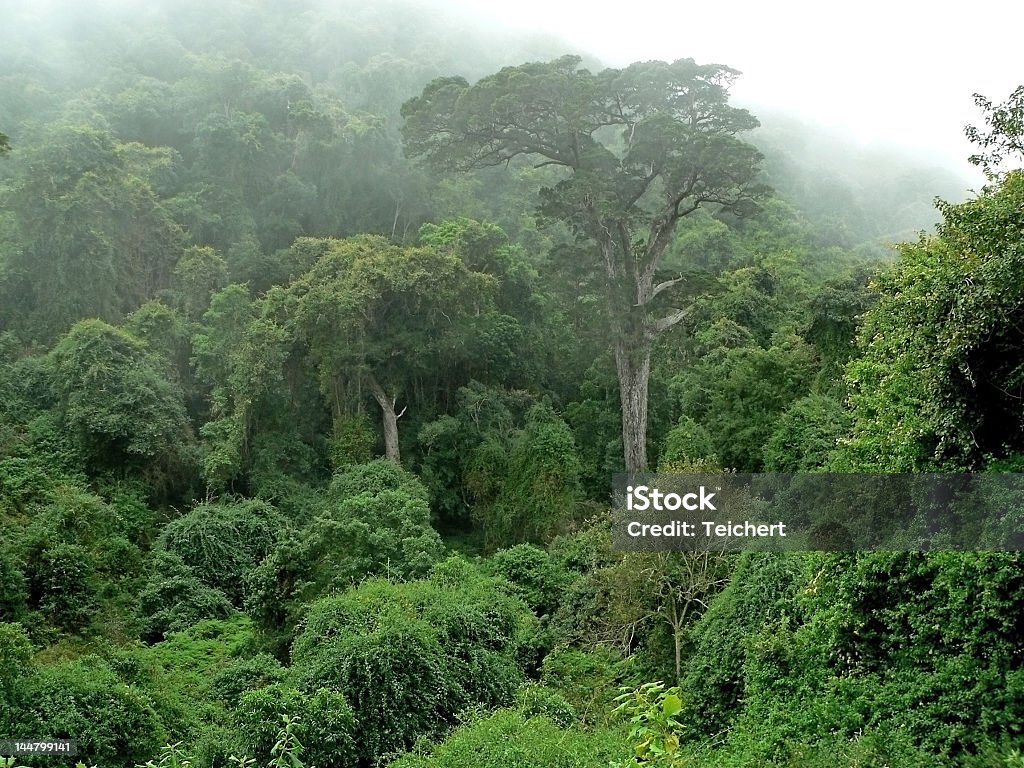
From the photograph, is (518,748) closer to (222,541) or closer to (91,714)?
(91,714)

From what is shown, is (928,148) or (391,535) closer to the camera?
(391,535)

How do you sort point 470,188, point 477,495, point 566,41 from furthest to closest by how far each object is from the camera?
point 566,41 < point 470,188 < point 477,495

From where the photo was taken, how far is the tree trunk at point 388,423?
1870 centimetres

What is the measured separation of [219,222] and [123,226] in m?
3.48

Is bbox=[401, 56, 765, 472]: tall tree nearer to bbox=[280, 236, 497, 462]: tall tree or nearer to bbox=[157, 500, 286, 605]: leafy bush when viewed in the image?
bbox=[280, 236, 497, 462]: tall tree

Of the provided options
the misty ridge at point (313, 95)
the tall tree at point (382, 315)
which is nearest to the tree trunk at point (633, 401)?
the tall tree at point (382, 315)

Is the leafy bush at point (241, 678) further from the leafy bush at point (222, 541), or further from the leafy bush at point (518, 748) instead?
the leafy bush at point (222, 541)

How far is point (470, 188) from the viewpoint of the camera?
30.3 metres

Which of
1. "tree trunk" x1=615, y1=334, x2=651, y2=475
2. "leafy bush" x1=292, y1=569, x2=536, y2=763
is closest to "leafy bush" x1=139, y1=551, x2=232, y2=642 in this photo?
"leafy bush" x1=292, y1=569, x2=536, y2=763

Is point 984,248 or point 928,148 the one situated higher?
point 928,148

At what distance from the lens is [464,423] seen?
18875mm

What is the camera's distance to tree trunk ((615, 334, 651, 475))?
712 inches

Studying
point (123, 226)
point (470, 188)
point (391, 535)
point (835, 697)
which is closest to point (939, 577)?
point (835, 697)

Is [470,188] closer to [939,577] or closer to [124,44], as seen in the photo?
[124,44]
